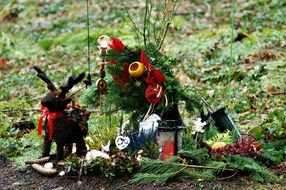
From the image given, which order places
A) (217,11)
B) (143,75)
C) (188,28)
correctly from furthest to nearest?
(217,11), (188,28), (143,75)

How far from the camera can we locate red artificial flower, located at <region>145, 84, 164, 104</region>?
15.6 ft

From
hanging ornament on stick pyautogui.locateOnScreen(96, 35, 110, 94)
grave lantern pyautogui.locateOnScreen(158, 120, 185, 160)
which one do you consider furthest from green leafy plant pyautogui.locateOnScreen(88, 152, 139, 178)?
hanging ornament on stick pyautogui.locateOnScreen(96, 35, 110, 94)

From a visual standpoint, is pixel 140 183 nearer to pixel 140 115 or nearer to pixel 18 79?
pixel 140 115

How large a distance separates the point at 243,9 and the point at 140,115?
27.9 ft

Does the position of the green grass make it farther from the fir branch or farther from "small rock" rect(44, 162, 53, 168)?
the fir branch

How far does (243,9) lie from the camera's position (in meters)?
13.0

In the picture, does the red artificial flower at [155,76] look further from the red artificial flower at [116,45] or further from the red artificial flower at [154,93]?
the red artificial flower at [116,45]

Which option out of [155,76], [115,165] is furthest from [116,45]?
[115,165]

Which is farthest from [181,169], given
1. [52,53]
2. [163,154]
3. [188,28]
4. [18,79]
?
[188,28]

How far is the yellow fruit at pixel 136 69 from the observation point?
4746 millimetres

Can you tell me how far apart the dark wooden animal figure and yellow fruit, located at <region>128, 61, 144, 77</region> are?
1.21ft

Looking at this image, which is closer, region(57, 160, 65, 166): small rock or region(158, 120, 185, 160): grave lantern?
region(158, 120, 185, 160): grave lantern

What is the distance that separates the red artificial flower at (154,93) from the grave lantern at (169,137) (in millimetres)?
173

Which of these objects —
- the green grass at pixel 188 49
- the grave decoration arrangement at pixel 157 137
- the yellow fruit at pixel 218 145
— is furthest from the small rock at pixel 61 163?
the yellow fruit at pixel 218 145
